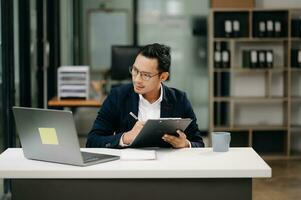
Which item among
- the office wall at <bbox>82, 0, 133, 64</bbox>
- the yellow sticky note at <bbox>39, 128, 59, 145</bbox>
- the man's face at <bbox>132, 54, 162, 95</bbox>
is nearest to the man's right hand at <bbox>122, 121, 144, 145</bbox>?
the man's face at <bbox>132, 54, 162, 95</bbox>

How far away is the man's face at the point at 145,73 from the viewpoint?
9.84 ft

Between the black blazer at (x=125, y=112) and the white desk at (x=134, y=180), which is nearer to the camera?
the white desk at (x=134, y=180)

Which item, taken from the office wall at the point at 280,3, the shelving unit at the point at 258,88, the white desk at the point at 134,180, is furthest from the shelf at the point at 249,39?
the white desk at the point at 134,180

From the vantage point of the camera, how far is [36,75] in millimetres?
5984

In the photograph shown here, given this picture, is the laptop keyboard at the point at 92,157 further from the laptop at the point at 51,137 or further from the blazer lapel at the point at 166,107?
the blazer lapel at the point at 166,107

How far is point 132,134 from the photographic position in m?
2.81

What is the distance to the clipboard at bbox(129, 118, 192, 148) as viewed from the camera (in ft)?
8.59

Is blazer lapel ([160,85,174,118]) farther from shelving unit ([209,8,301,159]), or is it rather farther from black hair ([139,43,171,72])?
shelving unit ([209,8,301,159])

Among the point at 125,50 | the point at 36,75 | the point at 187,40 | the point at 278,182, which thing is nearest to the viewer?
the point at 278,182

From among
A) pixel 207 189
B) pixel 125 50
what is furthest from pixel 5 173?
pixel 125 50

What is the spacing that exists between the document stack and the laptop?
344cm

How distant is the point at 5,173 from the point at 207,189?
2.68ft

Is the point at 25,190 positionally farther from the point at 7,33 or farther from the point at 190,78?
the point at 190,78

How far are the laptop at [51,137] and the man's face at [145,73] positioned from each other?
58 cm
